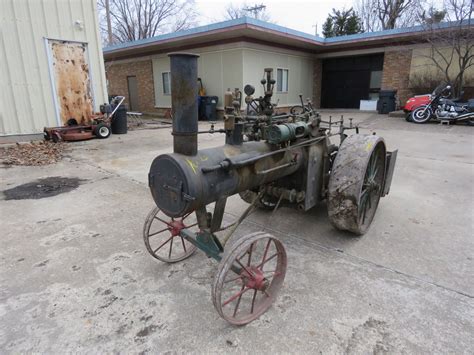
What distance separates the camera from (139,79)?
15.8 m

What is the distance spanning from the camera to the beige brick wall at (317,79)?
15727 mm

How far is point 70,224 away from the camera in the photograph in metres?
3.34

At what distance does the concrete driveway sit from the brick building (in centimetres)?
854

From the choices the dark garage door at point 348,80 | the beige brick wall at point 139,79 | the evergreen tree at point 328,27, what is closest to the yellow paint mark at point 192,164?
the beige brick wall at point 139,79

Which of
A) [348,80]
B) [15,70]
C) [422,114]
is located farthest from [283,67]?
[15,70]

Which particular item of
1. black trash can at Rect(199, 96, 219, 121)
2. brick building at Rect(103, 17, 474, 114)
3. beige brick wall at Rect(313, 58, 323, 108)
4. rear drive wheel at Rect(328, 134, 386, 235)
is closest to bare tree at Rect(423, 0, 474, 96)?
brick building at Rect(103, 17, 474, 114)

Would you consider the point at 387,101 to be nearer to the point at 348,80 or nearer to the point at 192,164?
the point at 348,80

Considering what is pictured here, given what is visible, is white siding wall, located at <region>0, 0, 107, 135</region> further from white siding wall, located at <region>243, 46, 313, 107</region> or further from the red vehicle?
→ the red vehicle

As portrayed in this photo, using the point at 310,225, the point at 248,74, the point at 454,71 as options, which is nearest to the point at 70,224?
the point at 310,225

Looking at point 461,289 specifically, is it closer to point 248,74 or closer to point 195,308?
point 195,308

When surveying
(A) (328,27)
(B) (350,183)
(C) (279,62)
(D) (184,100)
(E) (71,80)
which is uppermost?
(A) (328,27)

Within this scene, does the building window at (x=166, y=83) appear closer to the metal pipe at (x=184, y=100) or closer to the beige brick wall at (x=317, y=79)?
the beige brick wall at (x=317, y=79)

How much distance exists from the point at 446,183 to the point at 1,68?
890 cm

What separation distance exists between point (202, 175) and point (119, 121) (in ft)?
26.1
